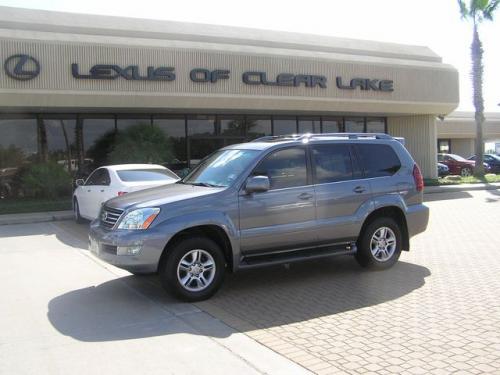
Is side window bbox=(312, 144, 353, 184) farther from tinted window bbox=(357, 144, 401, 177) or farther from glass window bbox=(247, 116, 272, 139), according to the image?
glass window bbox=(247, 116, 272, 139)

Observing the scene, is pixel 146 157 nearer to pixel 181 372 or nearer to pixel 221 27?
pixel 221 27

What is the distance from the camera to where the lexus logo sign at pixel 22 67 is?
1639 centimetres

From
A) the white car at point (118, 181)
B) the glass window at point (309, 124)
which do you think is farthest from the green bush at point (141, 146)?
the glass window at point (309, 124)

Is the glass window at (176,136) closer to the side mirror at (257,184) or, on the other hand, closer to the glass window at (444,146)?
the side mirror at (257,184)

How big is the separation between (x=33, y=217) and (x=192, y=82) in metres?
7.31

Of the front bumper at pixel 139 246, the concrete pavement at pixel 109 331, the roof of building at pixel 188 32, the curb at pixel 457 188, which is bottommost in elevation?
the curb at pixel 457 188

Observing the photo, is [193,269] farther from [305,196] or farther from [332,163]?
[332,163]

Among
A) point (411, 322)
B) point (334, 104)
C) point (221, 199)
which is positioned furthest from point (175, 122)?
point (411, 322)

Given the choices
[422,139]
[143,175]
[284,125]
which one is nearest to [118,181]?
[143,175]

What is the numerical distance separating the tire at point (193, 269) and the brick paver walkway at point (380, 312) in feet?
0.70

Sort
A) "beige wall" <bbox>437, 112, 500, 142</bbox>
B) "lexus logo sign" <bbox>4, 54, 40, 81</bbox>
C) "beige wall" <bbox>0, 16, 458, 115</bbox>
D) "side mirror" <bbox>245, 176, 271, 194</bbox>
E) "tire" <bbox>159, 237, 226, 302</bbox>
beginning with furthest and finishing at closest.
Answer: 1. "beige wall" <bbox>437, 112, 500, 142</bbox>
2. "beige wall" <bbox>0, 16, 458, 115</bbox>
3. "lexus logo sign" <bbox>4, 54, 40, 81</bbox>
4. "side mirror" <bbox>245, 176, 271, 194</bbox>
5. "tire" <bbox>159, 237, 226, 302</bbox>

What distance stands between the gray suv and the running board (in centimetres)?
1

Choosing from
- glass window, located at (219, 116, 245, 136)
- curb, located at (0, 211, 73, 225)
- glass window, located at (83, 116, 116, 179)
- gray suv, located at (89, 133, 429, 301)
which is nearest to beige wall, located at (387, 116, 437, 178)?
glass window, located at (219, 116, 245, 136)

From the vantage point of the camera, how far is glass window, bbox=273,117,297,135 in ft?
79.0
